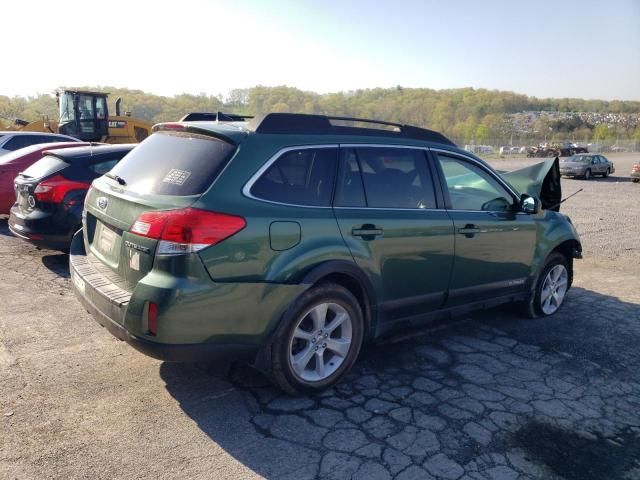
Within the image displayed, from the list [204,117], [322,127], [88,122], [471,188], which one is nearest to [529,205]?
[471,188]

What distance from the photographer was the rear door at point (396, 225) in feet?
12.2

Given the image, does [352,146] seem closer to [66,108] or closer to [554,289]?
[554,289]

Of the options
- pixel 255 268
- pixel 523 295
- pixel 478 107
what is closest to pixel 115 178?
pixel 255 268

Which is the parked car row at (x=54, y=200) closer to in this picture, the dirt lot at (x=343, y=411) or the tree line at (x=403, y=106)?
the dirt lot at (x=343, y=411)

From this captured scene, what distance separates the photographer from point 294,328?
3395 mm

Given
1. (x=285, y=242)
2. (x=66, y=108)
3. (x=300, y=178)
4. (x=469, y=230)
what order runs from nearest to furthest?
(x=285, y=242)
(x=300, y=178)
(x=469, y=230)
(x=66, y=108)

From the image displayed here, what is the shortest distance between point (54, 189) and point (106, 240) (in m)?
3.04

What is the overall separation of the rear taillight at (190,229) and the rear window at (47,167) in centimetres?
393

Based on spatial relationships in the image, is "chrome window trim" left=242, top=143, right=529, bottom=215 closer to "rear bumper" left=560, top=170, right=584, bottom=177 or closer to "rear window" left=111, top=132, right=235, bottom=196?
"rear window" left=111, top=132, right=235, bottom=196

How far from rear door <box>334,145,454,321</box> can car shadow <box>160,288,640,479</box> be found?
47cm

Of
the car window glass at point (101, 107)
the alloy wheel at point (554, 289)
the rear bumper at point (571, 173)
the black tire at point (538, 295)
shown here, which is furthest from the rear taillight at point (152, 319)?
the rear bumper at point (571, 173)

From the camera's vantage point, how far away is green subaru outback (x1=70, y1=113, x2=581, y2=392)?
3.03 metres

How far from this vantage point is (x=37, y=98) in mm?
86125

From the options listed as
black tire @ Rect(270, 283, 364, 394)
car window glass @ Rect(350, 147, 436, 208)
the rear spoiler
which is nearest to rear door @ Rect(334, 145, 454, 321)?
car window glass @ Rect(350, 147, 436, 208)
